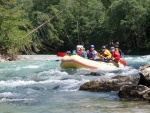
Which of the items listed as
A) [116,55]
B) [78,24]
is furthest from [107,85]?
[78,24]

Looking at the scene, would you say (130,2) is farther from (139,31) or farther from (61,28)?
(61,28)

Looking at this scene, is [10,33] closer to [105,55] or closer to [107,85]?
[105,55]

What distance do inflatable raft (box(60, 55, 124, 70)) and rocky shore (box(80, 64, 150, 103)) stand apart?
7.33 m

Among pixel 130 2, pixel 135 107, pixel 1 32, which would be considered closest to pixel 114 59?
pixel 135 107

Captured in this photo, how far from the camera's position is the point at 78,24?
52.2 m

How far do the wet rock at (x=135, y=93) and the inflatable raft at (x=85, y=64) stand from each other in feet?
30.6

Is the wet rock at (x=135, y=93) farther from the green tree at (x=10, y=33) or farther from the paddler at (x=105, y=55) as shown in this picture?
the green tree at (x=10, y=33)

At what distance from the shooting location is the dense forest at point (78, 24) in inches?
1427

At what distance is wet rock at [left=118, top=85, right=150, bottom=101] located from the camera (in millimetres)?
8405

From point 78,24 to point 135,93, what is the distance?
1734 inches

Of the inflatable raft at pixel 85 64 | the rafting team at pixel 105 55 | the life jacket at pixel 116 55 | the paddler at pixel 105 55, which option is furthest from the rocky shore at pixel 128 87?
the paddler at pixel 105 55

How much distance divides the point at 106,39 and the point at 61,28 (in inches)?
287

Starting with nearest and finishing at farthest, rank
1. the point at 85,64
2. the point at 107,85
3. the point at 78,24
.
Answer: the point at 107,85, the point at 85,64, the point at 78,24

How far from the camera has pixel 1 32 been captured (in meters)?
30.4
